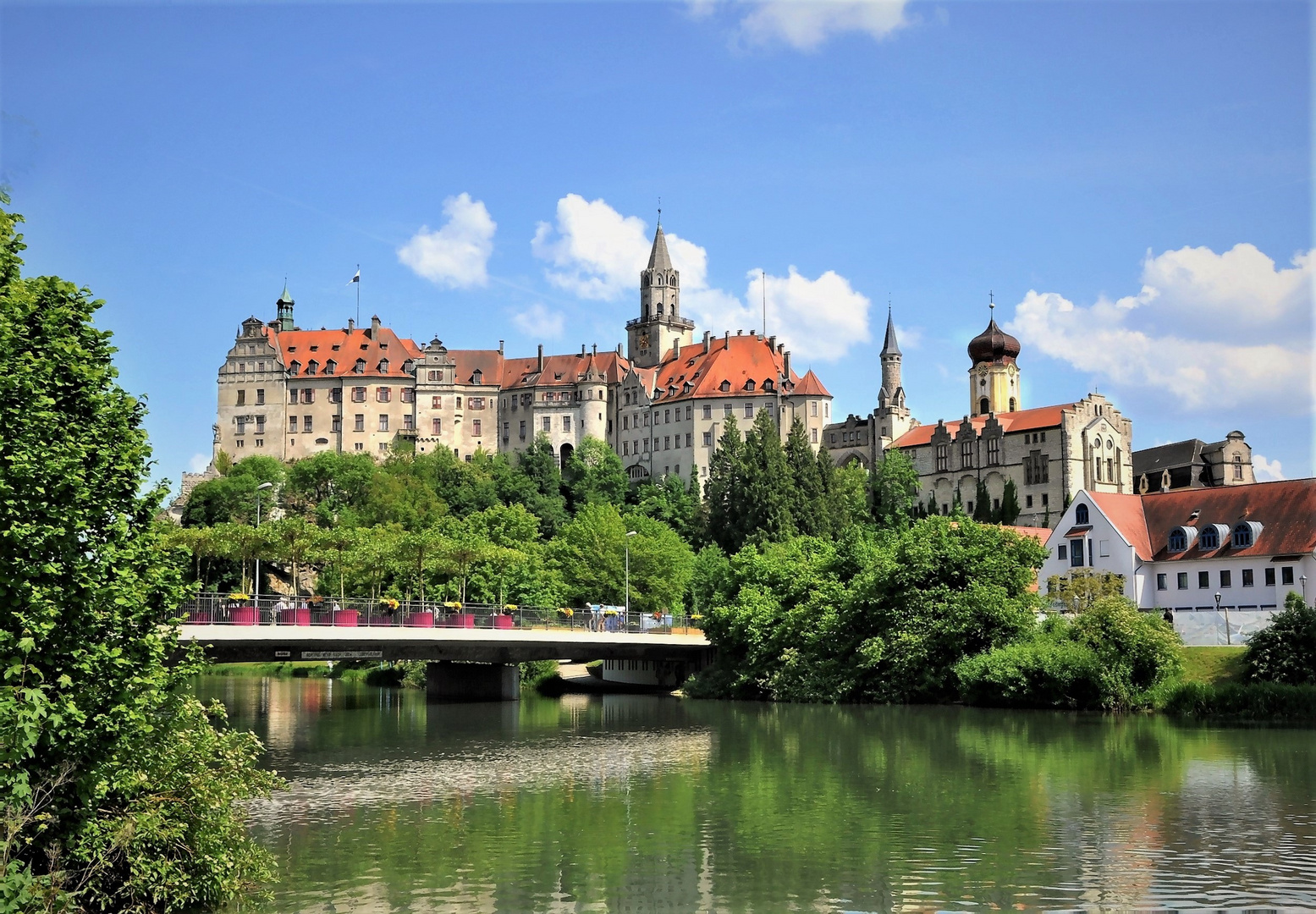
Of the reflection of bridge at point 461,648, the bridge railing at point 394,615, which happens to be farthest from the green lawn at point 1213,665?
the bridge railing at point 394,615

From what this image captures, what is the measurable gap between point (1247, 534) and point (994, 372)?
9681cm

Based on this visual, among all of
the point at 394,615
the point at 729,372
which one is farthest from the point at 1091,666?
the point at 729,372

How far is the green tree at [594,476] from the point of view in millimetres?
149000

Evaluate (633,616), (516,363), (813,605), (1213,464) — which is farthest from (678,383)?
(813,605)

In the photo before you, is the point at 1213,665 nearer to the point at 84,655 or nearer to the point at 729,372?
the point at 84,655

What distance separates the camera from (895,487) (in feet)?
463

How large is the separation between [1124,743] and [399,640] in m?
28.0

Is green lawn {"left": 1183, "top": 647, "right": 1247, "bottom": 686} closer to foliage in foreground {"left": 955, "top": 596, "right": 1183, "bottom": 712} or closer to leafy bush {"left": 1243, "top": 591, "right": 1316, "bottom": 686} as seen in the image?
leafy bush {"left": 1243, "top": 591, "right": 1316, "bottom": 686}

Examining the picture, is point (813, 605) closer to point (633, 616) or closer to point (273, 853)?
point (633, 616)

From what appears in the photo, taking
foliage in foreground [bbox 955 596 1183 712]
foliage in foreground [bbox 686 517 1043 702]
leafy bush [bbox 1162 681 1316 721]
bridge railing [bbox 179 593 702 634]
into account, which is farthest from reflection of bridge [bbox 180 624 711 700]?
leafy bush [bbox 1162 681 1316 721]

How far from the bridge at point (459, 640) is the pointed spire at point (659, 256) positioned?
101 metres

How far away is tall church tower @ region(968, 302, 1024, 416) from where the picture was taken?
16688 centimetres

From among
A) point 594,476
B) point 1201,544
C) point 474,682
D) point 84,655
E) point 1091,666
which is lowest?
point 474,682

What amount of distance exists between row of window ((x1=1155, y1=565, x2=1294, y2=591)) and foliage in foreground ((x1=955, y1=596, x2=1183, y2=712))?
16207 millimetres
